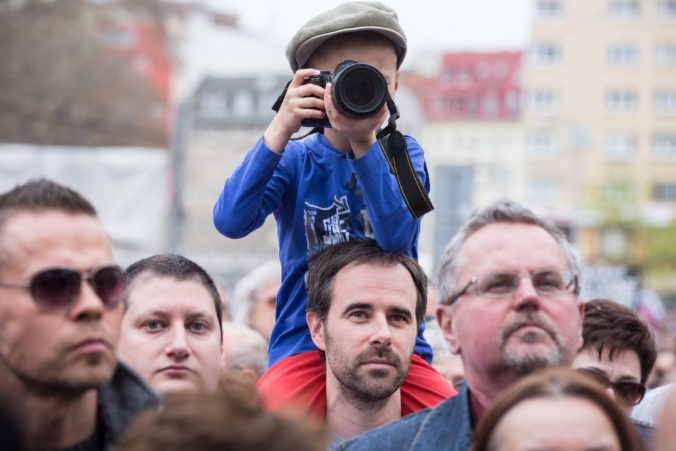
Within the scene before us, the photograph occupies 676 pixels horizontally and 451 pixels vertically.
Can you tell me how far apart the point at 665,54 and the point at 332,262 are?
189 ft

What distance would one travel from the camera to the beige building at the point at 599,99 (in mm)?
56094

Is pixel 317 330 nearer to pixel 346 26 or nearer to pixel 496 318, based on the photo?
pixel 496 318

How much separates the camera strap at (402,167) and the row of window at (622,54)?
5705 centimetres

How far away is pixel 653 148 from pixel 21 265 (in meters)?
57.6

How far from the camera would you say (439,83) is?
61.3 meters

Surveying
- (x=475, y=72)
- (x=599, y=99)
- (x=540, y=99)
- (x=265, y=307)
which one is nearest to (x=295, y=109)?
(x=265, y=307)

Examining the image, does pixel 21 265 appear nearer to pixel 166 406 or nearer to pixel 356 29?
pixel 166 406

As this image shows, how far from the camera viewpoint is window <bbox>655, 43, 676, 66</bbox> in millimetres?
56531

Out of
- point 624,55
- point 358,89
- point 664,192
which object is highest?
point 624,55

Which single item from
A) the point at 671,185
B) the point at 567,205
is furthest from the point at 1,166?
the point at 671,185

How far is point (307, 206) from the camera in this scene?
3271 millimetres

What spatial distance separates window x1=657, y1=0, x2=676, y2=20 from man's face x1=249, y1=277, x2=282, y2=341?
56278 mm

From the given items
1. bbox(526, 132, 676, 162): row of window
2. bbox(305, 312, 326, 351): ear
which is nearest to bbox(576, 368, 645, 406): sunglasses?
bbox(305, 312, 326, 351): ear

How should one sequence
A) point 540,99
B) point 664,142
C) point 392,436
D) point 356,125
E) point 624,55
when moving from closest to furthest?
point 392,436 < point 356,125 < point 664,142 < point 624,55 < point 540,99
